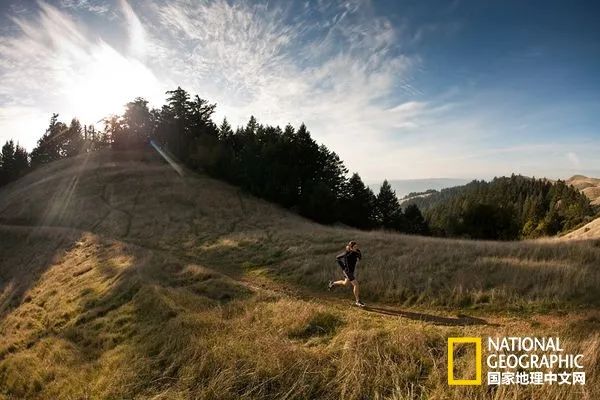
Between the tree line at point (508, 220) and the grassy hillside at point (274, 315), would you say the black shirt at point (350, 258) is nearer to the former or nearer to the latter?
the grassy hillside at point (274, 315)

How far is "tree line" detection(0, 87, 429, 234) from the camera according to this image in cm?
5522

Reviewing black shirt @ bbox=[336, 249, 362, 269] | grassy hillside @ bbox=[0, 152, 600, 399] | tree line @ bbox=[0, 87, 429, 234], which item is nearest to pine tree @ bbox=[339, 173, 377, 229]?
tree line @ bbox=[0, 87, 429, 234]

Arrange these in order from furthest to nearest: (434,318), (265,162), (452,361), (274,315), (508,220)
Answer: (508,220) < (265,162) < (434,318) < (274,315) < (452,361)

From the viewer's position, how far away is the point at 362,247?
23.7m

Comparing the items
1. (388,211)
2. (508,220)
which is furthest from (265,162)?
(508,220)

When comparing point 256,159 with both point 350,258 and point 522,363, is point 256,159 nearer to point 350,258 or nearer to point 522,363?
point 350,258

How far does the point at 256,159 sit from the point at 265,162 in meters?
1.84

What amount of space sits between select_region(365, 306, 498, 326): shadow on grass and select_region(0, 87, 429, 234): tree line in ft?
123

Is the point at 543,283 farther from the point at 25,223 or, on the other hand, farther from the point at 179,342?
the point at 25,223

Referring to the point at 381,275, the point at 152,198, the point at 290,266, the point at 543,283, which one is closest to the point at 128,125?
the point at 152,198

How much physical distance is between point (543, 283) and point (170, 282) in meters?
15.9

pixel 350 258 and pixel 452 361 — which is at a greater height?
pixel 350 258

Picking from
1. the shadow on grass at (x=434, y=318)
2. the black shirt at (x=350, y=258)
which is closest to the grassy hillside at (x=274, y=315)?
the shadow on grass at (x=434, y=318)

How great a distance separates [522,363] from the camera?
Answer: 727 cm
